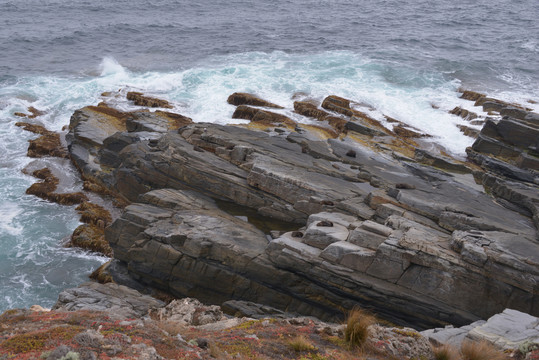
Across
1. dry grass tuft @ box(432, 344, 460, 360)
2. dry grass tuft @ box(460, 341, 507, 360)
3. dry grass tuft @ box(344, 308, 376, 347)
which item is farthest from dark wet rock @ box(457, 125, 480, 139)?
dry grass tuft @ box(344, 308, 376, 347)

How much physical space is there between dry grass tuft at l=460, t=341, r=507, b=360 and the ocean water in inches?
Result: 936

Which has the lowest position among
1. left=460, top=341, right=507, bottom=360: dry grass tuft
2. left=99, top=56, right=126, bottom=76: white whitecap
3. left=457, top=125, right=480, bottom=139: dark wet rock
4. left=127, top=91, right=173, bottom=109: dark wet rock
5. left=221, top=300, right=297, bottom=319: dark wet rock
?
left=221, top=300, right=297, bottom=319: dark wet rock

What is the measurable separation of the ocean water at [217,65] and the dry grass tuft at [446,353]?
75.2ft

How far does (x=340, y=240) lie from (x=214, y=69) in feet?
158

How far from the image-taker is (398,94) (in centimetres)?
5594

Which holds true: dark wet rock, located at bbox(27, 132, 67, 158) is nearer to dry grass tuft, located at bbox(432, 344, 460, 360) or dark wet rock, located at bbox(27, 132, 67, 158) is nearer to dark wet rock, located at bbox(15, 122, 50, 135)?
dark wet rock, located at bbox(15, 122, 50, 135)

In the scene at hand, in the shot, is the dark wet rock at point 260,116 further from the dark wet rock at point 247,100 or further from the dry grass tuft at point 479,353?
the dry grass tuft at point 479,353

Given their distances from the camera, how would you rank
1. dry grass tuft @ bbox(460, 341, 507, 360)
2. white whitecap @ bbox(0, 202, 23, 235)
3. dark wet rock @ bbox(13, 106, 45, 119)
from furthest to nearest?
1. dark wet rock @ bbox(13, 106, 45, 119)
2. white whitecap @ bbox(0, 202, 23, 235)
3. dry grass tuft @ bbox(460, 341, 507, 360)

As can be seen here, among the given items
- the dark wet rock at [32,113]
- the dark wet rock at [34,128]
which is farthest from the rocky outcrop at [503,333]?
the dark wet rock at [32,113]

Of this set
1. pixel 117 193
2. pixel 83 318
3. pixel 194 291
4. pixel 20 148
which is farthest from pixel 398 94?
pixel 83 318

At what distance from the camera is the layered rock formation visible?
20.9m

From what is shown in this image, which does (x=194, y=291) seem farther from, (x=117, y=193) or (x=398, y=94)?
(x=398, y=94)

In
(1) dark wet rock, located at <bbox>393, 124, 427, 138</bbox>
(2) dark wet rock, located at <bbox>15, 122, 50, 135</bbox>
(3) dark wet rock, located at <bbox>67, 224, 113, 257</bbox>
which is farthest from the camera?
→ (2) dark wet rock, located at <bbox>15, 122, 50, 135</bbox>

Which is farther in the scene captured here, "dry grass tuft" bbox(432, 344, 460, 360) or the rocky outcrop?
the rocky outcrop
